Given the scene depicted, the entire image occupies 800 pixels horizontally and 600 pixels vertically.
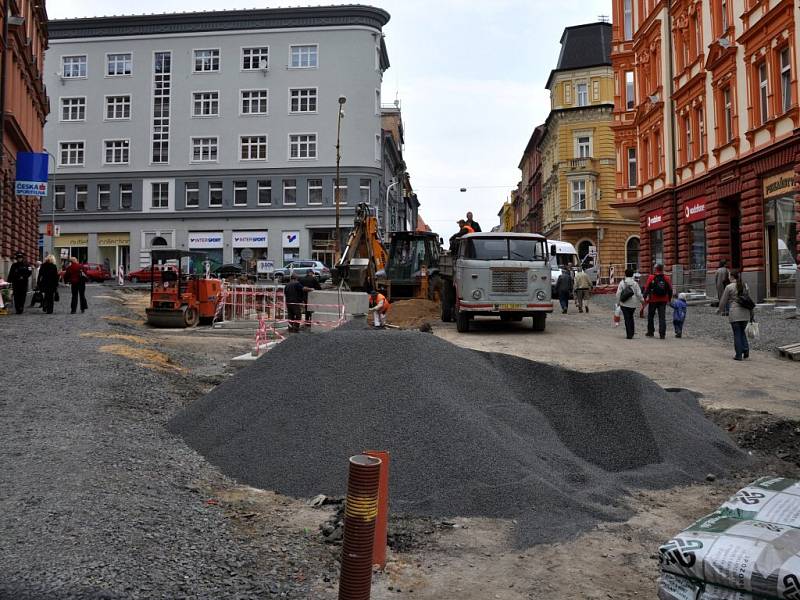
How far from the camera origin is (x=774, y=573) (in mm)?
2973

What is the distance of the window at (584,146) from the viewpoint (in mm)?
56381

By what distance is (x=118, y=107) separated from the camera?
55312mm

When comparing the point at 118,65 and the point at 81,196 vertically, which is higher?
the point at 118,65

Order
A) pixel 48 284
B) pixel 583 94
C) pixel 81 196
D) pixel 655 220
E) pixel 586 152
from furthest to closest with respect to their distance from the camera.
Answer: pixel 583 94 < pixel 586 152 < pixel 81 196 < pixel 655 220 < pixel 48 284

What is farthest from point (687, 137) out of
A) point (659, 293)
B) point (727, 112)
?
point (659, 293)

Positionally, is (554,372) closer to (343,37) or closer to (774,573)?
(774,573)

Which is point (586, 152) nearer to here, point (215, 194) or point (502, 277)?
point (215, 194)

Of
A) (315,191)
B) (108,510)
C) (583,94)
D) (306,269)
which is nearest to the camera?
(108,510)

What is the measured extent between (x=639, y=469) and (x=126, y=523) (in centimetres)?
464

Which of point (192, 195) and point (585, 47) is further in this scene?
point (585, 47)

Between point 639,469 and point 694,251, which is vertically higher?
point 694,251

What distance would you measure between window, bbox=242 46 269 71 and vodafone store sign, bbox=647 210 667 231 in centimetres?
3336

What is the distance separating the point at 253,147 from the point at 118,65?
13.5 metres

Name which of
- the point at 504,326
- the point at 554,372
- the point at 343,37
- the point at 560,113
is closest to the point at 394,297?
the point at 504,326
